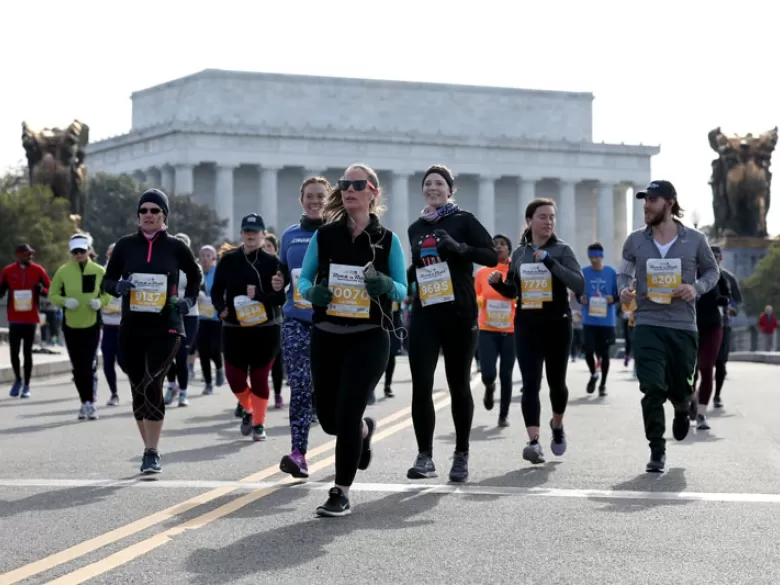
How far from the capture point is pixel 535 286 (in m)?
11.8

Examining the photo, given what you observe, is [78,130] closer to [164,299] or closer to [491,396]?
[491,396]

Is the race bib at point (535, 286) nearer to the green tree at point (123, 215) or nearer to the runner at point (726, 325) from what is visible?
the runner at point (726, 325)

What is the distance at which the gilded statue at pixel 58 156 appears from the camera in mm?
44438

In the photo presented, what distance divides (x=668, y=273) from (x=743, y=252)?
48.4m

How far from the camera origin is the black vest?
8.89m

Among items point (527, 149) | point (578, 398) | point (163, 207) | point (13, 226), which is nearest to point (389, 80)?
point (527, 149)

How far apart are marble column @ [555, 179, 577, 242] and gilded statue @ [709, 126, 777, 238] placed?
61.0m

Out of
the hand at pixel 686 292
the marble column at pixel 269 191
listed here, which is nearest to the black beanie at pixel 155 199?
the hand at pixel 686 292

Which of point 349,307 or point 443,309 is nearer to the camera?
point 349,307

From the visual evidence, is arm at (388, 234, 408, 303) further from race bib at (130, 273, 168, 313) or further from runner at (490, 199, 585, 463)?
runner at (490, 199, 585, 463)

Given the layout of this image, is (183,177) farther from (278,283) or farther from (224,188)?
(278,283)

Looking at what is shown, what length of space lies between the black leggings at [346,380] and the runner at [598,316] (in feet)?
37.3

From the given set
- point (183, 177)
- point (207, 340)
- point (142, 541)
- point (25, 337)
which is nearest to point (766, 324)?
point (207, 340)

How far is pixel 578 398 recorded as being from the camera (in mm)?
20203
